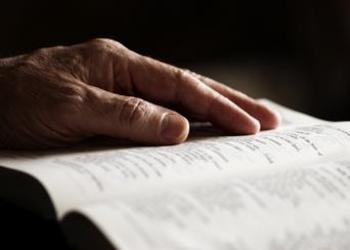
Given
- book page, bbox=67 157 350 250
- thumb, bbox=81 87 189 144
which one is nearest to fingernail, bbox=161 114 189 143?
thumb, bbox=81 87 189 144

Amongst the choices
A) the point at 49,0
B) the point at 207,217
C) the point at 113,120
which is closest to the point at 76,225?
the point at 207,217

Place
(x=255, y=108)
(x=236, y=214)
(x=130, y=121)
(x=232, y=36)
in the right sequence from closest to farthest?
1. (x=236, y=214)
2. (x=130, y=121)
3. (x=255, y=108)
4. (x=232, y=36)

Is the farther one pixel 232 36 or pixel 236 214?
pixel 232 36

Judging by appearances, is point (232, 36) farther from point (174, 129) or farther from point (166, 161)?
point (166, 161)

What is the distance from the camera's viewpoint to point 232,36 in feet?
4.12

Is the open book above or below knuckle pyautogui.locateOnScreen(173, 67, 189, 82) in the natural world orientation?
below

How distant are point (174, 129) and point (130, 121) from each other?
0.17 feet

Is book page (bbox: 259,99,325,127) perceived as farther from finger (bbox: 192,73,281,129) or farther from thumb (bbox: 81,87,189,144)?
thumb (bbox: 81,87,189,144)

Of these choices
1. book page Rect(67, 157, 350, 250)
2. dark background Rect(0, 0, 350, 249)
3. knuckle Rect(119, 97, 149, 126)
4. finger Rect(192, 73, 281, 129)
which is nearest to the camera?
book page Rect(67, 157, 350, 250)

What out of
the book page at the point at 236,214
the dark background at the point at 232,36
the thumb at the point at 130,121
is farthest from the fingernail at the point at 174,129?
the dark background at the point at 232,36

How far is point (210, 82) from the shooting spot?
89 centimetres

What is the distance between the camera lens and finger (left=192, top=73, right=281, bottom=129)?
2.76 feet

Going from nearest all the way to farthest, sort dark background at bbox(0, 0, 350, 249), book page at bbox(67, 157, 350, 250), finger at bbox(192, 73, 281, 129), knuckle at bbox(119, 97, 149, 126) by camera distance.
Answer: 1. book page at bbox(67, 157, 350, 250)
2. knuckle at bbox(119, 97, 149, 126)
3. finger at bbox(192, 73, 281, 129)
4. dark background at bbox(0, 0, 350, 249)

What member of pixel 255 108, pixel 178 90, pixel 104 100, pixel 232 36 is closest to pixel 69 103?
pixel 104 100
